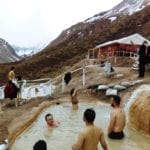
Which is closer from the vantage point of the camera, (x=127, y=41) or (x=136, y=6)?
(x=127, y=41)

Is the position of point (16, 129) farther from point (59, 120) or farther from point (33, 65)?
point (33, 65)

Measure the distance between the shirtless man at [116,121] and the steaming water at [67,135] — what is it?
196 millimetres

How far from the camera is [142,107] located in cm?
1438

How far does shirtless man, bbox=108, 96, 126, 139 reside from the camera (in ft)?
42.0

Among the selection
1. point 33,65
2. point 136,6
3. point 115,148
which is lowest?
point 115,148

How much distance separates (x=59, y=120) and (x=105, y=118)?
4.84ft

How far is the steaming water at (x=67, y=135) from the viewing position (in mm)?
12625

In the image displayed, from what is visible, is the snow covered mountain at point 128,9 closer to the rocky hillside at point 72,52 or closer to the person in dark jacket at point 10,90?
the rocky hillside at point 72,52

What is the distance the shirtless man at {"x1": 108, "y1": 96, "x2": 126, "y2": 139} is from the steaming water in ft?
0.64

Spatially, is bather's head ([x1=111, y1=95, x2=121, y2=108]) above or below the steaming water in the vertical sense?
above

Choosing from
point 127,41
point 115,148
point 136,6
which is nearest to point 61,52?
point 127,41

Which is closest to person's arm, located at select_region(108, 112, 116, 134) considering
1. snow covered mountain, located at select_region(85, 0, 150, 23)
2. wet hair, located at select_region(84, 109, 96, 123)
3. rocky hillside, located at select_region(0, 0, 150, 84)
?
wet hair, located at select_region(84, 109, 96, 123)

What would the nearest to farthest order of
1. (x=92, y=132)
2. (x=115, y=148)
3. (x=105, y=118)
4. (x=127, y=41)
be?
(x=92, y=132) → (x=115, y=148) → (x=105, y=118) → (x=127, y=41)

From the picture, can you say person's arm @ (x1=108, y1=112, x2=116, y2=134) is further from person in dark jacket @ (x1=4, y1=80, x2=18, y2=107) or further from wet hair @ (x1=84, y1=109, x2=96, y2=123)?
person in dark jacket @ (x1=4, y1=80, x2=18, y2=107)
